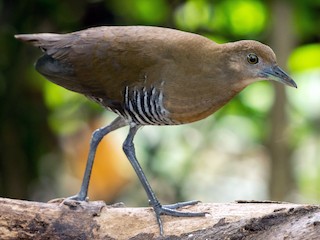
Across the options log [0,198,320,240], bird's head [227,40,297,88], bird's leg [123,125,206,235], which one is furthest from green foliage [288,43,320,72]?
log [0,198,320,240]

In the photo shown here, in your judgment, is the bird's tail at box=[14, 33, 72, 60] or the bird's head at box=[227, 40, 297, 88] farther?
the bird's tail at box=[14, 33, 72, 60]

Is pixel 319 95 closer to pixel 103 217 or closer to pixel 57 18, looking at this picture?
pixel 57 18

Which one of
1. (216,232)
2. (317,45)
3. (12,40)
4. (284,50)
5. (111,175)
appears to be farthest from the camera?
(111,175)

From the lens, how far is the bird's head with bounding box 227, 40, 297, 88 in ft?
11.9

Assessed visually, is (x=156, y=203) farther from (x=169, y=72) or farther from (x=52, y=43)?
(x=52, y=43)

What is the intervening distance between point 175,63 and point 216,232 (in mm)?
757

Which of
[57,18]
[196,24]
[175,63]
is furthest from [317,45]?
[175,63]

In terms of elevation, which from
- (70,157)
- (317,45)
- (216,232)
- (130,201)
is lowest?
(216,232)

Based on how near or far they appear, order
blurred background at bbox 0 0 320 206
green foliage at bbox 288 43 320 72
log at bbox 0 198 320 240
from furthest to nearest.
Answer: green foliage at bbox 288 43 320 72, blurred background at bbox 0 0 320 206, log at bbox 0 198 320 240

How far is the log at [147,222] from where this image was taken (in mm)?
3475

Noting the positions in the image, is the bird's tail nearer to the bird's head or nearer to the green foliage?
the bird's head

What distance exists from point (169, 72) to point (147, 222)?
26.0 inches

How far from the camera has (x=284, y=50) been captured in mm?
5203

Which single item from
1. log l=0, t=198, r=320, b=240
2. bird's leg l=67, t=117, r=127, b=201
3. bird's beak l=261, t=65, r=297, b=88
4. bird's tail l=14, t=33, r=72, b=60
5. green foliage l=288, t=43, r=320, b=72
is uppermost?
green foliage l=288, t=43, r=320, b=72
